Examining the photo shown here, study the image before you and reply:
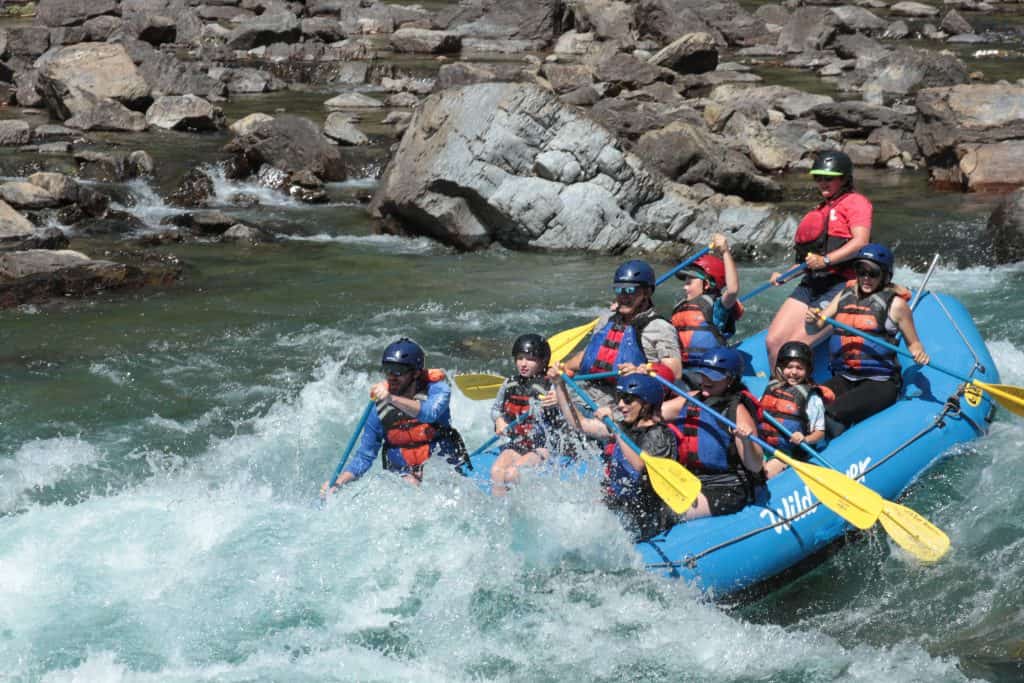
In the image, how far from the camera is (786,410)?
668 centimetres

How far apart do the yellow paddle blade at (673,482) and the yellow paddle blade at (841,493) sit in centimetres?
62

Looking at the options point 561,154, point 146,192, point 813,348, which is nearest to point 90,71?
point 146,192

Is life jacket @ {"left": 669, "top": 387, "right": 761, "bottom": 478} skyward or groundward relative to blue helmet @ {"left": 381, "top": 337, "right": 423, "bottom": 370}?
groundward

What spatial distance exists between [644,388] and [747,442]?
1.93 feet

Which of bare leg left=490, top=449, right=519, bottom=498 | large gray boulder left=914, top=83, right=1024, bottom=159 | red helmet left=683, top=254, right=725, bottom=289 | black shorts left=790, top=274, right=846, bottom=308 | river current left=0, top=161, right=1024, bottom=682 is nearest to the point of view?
river current left=0, top=161, right=1024, bottom=682

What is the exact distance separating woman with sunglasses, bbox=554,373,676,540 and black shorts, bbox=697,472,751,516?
23 cm

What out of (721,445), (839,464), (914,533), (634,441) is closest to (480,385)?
(634,441)

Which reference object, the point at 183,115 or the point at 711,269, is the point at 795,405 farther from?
the point at 183,115

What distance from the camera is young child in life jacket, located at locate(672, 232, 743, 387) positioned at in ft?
23.5

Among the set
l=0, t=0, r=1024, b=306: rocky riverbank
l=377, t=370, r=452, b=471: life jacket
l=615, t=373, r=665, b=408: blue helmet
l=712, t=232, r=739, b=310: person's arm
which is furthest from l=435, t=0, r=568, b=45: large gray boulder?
l=615, t=373, r=665, b=408: blue helmet

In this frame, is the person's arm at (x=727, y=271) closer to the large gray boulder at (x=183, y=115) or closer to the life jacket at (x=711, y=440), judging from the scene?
the life jacket at (x=711, y=440)

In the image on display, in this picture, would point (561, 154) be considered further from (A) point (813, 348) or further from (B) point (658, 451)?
(B) point (658, 451)

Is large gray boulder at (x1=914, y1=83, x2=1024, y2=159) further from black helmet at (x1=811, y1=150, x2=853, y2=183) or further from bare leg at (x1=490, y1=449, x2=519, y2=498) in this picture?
bare leg at (x1=490, y1=449, x2=519, y2=498)

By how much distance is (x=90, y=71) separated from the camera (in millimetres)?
19312
